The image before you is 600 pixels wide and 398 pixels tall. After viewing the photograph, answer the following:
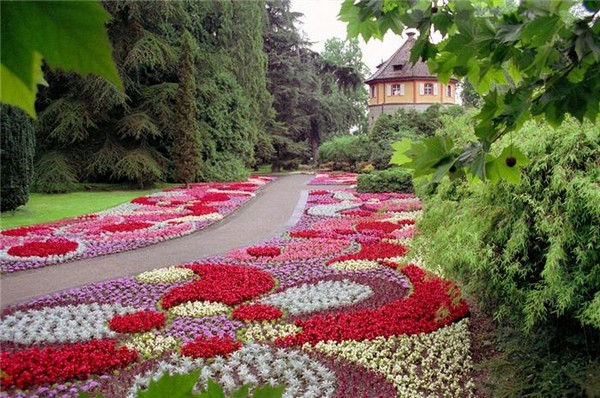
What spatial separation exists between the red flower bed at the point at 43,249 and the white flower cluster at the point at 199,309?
4200mm

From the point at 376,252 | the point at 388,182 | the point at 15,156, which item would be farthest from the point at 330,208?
the point at 15,156

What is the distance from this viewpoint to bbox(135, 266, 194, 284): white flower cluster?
8102 millimetres

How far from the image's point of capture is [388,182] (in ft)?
69.8

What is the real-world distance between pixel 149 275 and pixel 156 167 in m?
16.2

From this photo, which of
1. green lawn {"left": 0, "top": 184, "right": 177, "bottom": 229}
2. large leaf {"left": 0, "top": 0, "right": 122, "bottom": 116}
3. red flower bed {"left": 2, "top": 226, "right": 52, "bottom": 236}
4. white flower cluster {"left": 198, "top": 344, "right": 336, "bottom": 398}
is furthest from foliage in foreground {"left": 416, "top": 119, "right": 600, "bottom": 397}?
green lawn {"left": 0, "top": 184, "right": 177, "bottom": 229}

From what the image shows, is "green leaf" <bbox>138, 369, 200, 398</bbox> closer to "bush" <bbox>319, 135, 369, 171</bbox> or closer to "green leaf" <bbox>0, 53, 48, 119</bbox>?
"green leaf" <bbox>0, 53, 48, 119</bbox>

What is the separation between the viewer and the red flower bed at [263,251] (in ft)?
32.4

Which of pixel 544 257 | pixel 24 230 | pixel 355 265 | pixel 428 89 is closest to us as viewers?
pixel 544 257

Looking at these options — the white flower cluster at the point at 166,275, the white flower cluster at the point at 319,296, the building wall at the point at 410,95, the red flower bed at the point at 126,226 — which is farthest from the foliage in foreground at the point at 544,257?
the building wall at the point at 410,95

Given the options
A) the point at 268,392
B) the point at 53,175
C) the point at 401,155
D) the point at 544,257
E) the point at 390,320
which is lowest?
the point at 390,320

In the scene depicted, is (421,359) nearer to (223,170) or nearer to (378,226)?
(378,226)

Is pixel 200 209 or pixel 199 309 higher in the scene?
pixel 200 209

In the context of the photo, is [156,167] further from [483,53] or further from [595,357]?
[483,53]

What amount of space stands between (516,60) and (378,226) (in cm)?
1152
